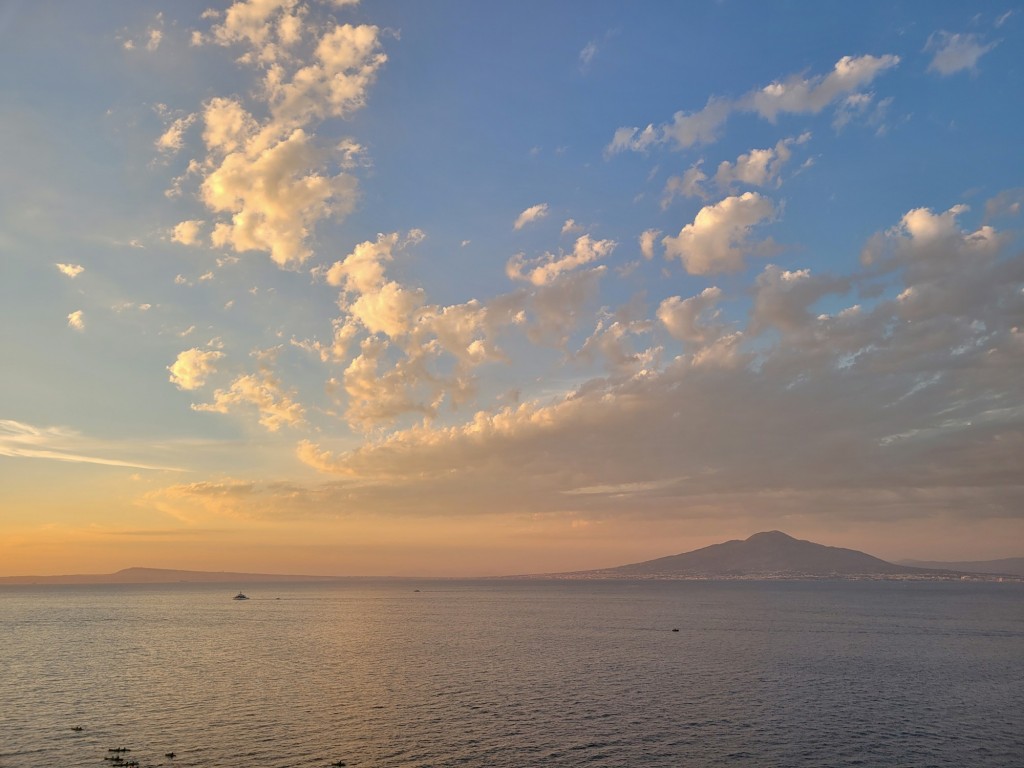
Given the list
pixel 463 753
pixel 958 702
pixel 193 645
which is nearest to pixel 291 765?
pixel 463 753

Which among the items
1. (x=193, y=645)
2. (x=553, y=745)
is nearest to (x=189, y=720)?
(x=553, y=745)

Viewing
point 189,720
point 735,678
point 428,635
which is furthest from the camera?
point 428,635

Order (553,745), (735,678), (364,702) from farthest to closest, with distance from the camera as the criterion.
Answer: (735,678), (364,702), (553,745)

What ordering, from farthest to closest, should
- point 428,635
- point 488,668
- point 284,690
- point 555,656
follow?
point 428,635 < point 555,656 < point 488,668 < point 284,690

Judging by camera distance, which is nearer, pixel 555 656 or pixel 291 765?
pixel 291 765

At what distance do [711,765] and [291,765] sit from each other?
3493cm

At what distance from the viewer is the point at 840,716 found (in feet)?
243

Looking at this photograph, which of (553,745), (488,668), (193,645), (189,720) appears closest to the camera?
(553,745)

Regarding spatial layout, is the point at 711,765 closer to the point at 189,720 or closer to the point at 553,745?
the point at 553,745

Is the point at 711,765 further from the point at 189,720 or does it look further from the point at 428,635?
the point at 428,635

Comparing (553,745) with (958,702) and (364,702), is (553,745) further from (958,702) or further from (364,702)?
(958,702)

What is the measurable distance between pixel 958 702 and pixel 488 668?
64005mm

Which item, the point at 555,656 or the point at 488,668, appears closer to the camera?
the point at 488,668

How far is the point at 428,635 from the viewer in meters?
164
